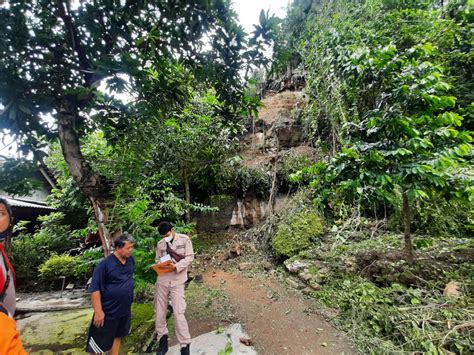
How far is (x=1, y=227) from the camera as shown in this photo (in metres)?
1.53

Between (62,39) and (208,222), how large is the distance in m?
7.21

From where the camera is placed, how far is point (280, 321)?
3793 mm

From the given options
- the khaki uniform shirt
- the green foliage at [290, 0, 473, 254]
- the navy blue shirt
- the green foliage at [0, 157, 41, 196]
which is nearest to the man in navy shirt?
the navy blue shirt

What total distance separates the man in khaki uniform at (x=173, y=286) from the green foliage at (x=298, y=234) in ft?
11.2

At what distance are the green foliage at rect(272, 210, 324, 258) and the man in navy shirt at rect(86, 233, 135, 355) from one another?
4.18 metres

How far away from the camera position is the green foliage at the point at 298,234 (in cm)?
584

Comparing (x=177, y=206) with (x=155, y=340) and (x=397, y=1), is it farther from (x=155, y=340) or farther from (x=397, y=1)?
(x=397, y=1)

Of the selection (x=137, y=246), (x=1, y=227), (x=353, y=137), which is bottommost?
(x=137, y=246)

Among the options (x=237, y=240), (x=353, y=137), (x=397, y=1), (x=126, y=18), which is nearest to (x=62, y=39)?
(x=126, y=18)

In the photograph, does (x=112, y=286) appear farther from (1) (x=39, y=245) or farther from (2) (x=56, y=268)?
(1) (x=39, y=245)

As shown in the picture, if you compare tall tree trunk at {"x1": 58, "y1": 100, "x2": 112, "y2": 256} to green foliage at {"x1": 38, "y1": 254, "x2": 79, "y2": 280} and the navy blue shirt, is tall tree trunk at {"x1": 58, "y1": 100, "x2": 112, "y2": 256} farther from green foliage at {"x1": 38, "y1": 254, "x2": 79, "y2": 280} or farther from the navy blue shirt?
green foliage at {"x1": 38, "y1": 254, "x2": 79, "y2": 280}

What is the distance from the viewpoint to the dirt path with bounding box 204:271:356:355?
3121 millimetres

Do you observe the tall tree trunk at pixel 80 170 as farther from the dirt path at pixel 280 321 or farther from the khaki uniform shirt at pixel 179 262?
the dirt path at pixel 280 321

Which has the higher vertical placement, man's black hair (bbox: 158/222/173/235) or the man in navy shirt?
man's black hair (bbox: 158/222/173/235)
